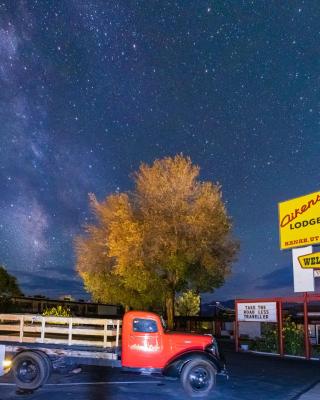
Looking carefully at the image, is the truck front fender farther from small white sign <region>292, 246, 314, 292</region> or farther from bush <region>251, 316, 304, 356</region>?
bush <region>251, 316, 304, 356</region>

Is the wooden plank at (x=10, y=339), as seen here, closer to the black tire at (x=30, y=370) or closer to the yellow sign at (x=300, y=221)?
the black tire at (x=30, y=370)

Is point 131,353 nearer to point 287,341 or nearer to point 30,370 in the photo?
point 30,370

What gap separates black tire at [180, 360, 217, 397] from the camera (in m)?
12.4

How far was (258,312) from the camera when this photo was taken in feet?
79.9

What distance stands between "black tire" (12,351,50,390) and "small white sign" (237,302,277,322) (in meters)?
13.8

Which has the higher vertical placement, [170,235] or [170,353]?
[170,235]

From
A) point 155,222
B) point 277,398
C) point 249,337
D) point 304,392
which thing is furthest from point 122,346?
point 155,222

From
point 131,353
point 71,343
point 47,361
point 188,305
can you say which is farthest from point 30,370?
point 188,305

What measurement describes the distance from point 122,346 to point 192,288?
24.7m

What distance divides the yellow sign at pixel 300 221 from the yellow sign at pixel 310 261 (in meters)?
0.55

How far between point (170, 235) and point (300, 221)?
12299 millimetres

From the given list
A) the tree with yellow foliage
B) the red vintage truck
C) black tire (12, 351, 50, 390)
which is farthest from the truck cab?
the tree with yellow foliage

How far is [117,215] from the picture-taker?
35.9 metres

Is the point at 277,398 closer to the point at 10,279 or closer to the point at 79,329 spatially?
the point at 79,329
